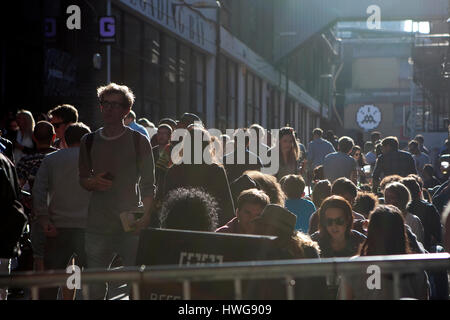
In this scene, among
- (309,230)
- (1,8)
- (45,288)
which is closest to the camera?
(45,288)

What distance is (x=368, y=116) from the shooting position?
8300cm

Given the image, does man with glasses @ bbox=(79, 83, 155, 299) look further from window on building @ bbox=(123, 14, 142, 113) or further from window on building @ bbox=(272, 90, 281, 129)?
window on building @ bbox=(272, 90, 281, 129)

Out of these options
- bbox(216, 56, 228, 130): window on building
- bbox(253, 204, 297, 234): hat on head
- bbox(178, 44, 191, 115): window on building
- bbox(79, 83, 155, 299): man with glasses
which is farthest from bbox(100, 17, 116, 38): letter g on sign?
bbox(253, 204, 297, 234): hat on head

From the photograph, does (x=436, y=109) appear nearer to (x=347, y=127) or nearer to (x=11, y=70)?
(x=347, y=127)

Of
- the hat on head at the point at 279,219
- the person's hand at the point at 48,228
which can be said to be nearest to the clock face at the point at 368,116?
the person's hand at the point at 48,228

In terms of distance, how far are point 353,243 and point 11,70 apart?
9604 millimetres

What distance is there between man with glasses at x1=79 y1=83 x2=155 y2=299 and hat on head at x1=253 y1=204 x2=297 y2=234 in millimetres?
1512

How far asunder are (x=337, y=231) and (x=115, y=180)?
5.39ft

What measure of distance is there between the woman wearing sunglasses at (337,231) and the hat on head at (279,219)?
50.5 inches

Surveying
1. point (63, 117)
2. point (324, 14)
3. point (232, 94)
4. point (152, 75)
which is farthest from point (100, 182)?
point (324, 14)

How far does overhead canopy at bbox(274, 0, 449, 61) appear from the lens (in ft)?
117

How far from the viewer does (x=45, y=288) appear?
3639 millimetres

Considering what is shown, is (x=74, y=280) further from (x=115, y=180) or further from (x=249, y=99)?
(x=249, y=99)

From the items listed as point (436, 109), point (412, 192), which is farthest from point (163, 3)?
point (436, 109)
